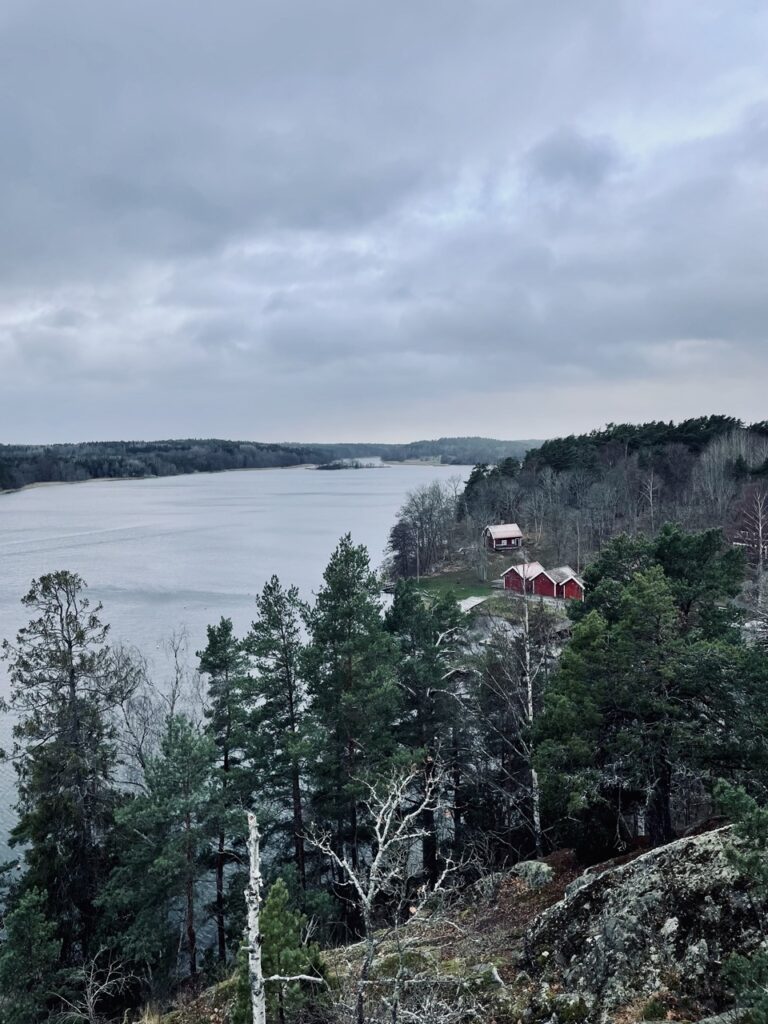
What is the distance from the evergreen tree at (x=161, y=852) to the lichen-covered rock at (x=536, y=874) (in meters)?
6.69

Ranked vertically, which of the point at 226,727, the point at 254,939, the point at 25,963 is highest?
the point at 254,939

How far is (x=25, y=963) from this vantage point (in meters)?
11.5

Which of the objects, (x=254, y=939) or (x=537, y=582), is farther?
(x=537, y=582)

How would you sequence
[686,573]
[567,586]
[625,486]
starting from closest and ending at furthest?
[686,573], [567,586], [625,486]

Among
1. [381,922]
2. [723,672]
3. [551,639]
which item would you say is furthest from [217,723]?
[551,639]

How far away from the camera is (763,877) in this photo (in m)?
6.52

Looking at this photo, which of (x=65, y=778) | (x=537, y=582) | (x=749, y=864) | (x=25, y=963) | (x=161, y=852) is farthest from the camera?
(x=537, y=582)

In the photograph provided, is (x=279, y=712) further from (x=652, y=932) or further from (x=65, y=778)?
(x=652, y=932)

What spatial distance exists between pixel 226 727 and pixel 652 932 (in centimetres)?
1062

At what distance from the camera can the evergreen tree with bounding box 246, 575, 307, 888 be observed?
1557cm

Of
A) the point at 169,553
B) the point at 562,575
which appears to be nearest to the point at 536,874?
the point at 562,575

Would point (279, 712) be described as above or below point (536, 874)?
above

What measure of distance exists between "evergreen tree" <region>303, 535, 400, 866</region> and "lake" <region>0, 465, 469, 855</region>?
10.6 metres

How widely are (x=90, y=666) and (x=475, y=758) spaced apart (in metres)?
10.9
